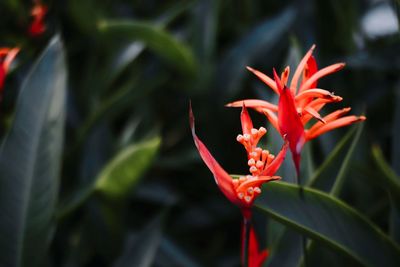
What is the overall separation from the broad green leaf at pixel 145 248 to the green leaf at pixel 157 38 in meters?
0.39

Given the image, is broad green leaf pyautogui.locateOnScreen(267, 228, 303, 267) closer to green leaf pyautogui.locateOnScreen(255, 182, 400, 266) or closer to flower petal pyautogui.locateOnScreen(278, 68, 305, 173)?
green leaf pyautogui.locateOnScreen(255, 182, 400, 266)

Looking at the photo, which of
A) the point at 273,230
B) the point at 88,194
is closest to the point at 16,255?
the point at 88,194

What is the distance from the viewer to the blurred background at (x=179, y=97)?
115 centimetres

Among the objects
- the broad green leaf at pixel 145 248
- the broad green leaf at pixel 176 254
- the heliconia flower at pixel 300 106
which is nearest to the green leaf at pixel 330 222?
the heliconia flower at pixel 300 106

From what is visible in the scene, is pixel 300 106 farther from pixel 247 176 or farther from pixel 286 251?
pixel 286 251

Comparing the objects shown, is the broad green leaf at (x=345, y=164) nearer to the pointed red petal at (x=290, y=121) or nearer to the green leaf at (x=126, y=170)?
the pointed red petal at (x=290, y=121)

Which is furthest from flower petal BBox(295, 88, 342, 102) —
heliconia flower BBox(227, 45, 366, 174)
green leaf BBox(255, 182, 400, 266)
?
green leaf BBox(255, 182, 400, 266)

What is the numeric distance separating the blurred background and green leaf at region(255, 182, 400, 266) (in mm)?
367

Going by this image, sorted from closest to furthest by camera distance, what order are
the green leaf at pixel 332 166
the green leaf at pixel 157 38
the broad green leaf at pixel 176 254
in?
1. the green leaf at pixel 332 166
2. the broad green leaf at pixel 176 254
3. the green leaf at pixel 157 38

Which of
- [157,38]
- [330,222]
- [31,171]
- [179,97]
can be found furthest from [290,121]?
[179,97]

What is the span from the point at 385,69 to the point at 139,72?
55 centimetres

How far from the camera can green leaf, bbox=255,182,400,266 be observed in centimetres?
65

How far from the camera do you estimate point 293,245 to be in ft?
2.53

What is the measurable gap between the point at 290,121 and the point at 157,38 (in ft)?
2.24
